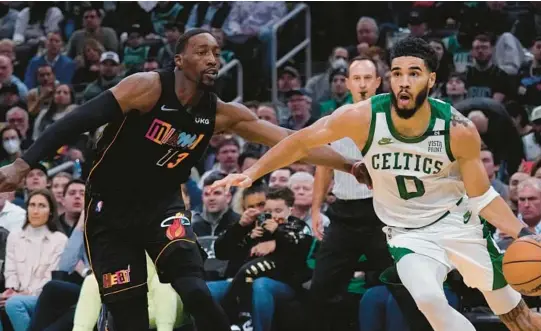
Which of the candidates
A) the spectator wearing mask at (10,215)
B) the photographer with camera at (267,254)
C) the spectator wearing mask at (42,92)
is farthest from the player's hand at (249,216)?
the spectator wearing mask at (42,92)

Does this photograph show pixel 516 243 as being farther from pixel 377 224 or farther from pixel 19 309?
pixel 19 309

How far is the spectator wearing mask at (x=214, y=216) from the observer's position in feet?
31.1

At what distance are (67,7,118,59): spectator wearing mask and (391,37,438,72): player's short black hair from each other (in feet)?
28.8

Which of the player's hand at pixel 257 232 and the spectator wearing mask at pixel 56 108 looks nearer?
the player's hand at pixel 257 232

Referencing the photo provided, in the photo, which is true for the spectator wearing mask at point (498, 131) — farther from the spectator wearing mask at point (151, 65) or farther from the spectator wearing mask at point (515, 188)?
the spectator wearing mask at point (151, 65)

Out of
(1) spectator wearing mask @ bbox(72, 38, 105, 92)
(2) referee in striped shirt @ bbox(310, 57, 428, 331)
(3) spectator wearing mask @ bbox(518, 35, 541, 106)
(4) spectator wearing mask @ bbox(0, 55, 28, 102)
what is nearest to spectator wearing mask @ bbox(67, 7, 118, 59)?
(1) spectator wearing mask @ bbox(72, 38, 105, 92)

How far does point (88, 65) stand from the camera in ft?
48.1

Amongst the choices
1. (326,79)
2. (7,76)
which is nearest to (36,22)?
(7,76)

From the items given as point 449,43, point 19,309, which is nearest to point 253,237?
point 19,309

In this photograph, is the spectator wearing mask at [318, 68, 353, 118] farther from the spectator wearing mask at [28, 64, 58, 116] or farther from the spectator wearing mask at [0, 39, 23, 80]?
the spectator wearing mask at [0, 39, 23, 80]

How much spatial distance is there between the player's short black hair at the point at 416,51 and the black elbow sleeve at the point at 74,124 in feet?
5.68

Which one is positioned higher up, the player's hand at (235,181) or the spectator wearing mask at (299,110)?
the spectator wearing mask at (299,110)

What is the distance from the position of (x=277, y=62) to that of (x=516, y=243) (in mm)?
7779

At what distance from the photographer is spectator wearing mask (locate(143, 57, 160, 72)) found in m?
13.6
